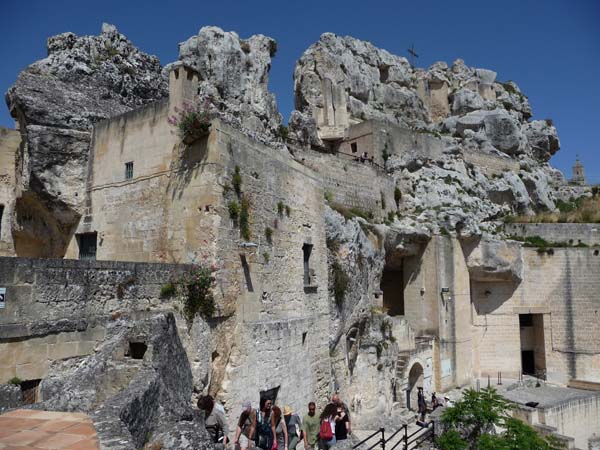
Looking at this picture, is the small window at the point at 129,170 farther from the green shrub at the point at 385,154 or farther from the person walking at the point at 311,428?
the green shrub at the point at 385,154

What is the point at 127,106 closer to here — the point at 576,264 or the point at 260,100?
the point at 260,100

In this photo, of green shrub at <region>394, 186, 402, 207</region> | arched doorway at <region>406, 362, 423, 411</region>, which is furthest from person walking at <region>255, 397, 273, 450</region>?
green shrub at <region>394, 186, 402, 207</region>

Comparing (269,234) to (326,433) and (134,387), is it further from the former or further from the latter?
(134,387)

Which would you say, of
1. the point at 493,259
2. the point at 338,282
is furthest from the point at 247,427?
the point at 493,259

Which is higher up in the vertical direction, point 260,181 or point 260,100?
point 260,100

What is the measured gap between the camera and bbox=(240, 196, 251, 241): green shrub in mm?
9828

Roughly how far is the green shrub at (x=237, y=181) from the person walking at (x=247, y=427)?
4.09m

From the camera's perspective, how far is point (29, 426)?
4066 mm

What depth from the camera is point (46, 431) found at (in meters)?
3.93

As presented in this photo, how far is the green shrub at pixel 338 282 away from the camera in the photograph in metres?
15.0

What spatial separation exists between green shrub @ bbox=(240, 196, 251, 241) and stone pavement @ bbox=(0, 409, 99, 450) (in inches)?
223

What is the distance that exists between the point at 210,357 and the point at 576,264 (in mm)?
22979

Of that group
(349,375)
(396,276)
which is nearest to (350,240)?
(349,375)

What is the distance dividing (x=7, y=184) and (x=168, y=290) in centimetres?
637
